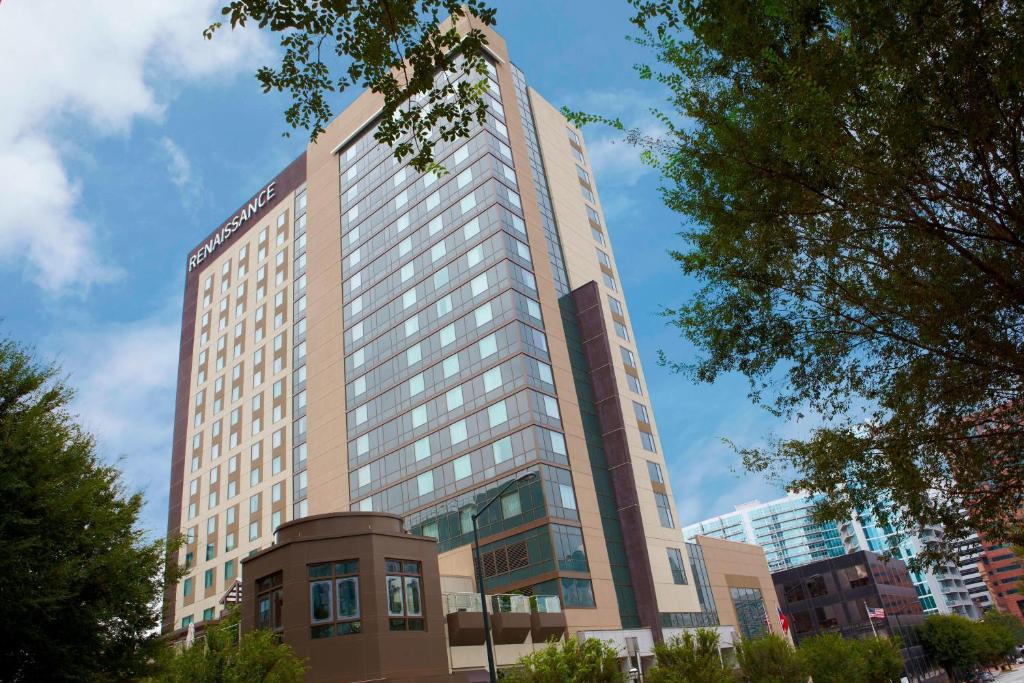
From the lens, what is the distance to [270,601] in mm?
31141

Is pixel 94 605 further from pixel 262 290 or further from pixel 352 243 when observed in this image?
pixel 262 290

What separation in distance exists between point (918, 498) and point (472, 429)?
37.6m

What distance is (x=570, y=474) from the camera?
47.2 metres

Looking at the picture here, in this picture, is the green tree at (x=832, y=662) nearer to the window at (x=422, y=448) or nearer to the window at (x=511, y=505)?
the window at (x=511, y=505)

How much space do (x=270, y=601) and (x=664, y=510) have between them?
98.8 feet

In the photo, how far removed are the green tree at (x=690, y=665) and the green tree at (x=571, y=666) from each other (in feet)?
17.9

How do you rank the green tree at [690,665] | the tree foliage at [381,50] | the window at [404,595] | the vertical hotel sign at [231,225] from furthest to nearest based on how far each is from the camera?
the vertical hotel sign at [231,225] → the green tree at [690,665] → the window at [404,595] → the tree foliage at [381,50]

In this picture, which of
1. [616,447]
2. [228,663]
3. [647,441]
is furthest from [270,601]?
[647,441]

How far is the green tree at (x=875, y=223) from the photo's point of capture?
10.4 metres

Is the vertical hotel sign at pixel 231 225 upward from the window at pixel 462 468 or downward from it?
upward

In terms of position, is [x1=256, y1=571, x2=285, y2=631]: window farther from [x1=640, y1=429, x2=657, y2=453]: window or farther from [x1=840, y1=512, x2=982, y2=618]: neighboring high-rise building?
[x1=840, y1=512, x2=982, y2=618]: neighboring high-rise building

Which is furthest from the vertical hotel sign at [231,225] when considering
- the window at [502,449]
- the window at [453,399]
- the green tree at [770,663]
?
the green tree at [770,663]

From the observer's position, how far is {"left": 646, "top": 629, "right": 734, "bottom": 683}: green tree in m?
32.5

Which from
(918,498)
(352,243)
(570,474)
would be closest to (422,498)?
(570,474)
